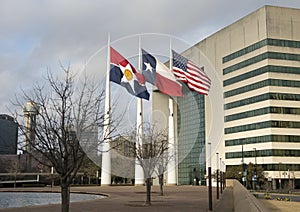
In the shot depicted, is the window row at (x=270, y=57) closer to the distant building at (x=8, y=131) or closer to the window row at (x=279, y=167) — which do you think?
the window row at (x=279, y=167)

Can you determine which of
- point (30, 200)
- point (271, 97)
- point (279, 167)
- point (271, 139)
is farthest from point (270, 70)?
point (30, 200)

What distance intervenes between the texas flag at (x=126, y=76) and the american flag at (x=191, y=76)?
447 cm

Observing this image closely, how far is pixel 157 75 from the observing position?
46.2 m

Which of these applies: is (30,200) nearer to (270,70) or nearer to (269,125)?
(269,125)

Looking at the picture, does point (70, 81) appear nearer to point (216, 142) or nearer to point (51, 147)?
point (51, 147)

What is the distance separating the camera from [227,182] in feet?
261

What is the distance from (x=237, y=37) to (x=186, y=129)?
46293 mm

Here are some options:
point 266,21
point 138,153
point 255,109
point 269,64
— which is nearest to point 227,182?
point 255,109

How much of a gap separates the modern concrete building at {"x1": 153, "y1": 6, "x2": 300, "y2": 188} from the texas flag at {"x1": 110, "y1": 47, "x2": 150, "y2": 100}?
38644mm

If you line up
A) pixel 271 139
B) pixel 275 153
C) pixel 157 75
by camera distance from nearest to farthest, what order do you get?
pixel 157 75
pixel 275 153
pixel 271 139

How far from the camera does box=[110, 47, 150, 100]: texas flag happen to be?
44219 mm

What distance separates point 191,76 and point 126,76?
7.34 metres

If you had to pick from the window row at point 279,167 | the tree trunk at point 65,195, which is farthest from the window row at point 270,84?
the tree trunk at point 65,195

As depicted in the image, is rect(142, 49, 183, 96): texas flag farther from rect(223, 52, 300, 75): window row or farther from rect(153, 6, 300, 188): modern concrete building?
rect(223, 52, 300, 75): window row
